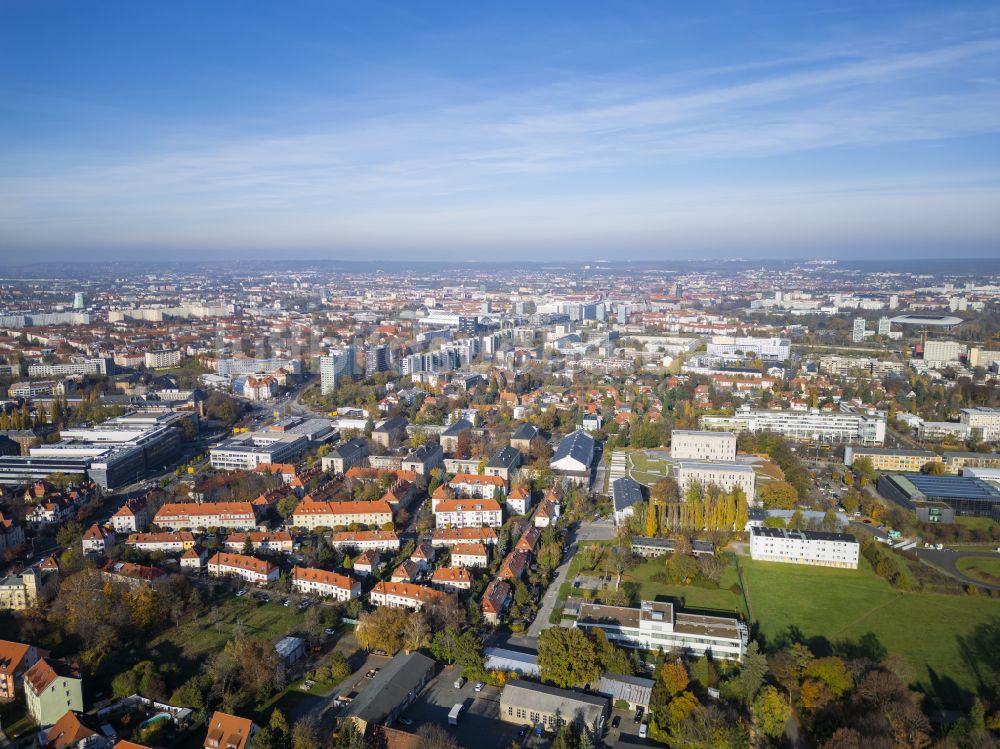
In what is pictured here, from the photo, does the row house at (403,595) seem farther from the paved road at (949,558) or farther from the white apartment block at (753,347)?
the white apartment block at (753,347)

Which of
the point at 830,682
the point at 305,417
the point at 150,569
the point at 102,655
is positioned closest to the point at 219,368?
the point at 305,417

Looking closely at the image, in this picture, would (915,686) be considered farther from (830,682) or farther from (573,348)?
(573,348)

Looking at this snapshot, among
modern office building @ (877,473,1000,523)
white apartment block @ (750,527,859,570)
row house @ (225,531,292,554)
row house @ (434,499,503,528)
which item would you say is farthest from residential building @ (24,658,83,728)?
modern office building @ (877,473,1000,523)

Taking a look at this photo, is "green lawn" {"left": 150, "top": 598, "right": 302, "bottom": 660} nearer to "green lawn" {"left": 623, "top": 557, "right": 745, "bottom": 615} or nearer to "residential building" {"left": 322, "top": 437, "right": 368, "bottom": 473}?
"green lawn" {"left": 623, "top": 557, "right": 745, "bottom": 615}

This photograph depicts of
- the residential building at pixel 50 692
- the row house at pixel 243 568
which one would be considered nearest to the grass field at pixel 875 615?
the row house at pixel 243 568

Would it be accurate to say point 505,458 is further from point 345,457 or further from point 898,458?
point 898,458
